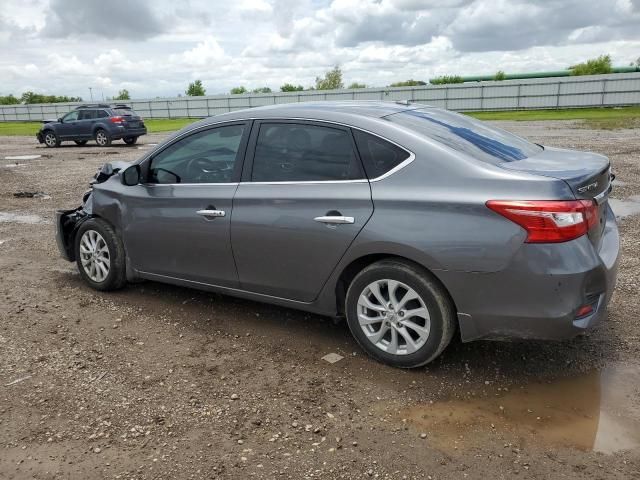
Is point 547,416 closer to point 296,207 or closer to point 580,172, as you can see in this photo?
point 580,172

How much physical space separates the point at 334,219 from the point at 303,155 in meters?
0.61

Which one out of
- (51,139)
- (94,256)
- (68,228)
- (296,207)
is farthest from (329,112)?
(51,139)

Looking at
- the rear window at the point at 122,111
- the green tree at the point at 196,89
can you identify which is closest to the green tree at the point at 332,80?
the green tree at the point at 196,89

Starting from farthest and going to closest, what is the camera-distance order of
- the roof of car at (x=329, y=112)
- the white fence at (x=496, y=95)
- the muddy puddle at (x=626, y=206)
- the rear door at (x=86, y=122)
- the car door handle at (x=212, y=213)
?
the white fence at (x=496, y=95) → the rear door at (x=86, y=122) → the muddy puddle at (x=626, y=206) → the car door handle at (x=212, y=213) → the roof of car at (x=329, y=112)

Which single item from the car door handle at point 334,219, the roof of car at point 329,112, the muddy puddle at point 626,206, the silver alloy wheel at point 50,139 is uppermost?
the roof of car at point 329,112

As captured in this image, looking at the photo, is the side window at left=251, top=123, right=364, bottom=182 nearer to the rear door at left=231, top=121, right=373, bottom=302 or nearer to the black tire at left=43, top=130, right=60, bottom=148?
the rear door at left=231, top=121, right=373, bottom=302

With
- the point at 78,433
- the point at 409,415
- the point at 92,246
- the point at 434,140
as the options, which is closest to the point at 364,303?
the point at 409,415

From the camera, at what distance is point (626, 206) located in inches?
325

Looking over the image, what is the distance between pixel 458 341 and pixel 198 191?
7.56 feet

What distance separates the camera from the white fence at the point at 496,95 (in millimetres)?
36438

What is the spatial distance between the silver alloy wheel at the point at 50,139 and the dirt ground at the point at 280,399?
2155cm

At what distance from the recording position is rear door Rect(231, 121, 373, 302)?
3.81 metres

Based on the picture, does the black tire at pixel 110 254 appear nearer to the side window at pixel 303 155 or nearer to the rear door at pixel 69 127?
the side window at pixel 303 155

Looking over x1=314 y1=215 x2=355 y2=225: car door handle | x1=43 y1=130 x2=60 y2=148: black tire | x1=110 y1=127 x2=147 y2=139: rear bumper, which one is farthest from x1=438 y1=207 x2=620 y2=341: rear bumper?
x1=43 y1=130 x2=60 y2=148: black tire
